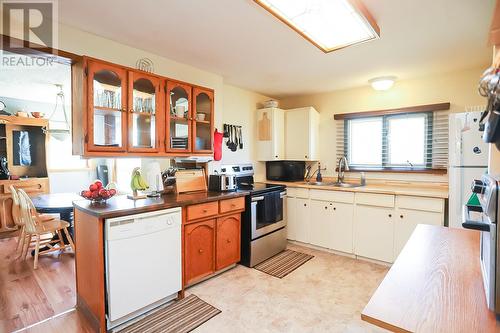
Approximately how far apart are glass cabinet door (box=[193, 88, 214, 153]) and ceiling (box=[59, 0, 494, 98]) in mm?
373

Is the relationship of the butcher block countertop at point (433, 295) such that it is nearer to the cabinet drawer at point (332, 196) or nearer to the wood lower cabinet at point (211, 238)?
the wood lower cabinet at point (211, 238)

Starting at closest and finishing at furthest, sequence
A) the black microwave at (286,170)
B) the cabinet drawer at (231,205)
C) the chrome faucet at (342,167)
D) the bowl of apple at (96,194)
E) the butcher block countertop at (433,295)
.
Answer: the butcher block countertop at (433,295), the bowl of apple at (96,194), the cabinet drawer at (231,205), the chrome faucet at (342,167), the black microwave at (286,170)

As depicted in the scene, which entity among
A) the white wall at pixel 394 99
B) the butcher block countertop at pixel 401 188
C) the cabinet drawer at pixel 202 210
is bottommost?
the cabinet drawer at pixel 202 210

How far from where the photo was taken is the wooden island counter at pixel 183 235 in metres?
1.80

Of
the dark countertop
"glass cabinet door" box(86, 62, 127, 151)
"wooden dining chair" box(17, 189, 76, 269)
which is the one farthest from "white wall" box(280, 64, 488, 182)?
"wooden dining chair" box(17, 189, 76, 269)

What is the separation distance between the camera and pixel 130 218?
188cm

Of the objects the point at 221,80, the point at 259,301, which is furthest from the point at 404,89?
the point at 259,301

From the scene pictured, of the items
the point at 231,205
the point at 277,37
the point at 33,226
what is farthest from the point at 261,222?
the point at 33,226

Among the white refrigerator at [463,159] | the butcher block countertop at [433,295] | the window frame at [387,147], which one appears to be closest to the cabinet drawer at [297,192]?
the window frame at [387,147]

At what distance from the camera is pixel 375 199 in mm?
3037

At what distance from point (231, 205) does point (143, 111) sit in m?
1.29

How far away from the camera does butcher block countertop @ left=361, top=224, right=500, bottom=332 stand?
718mm

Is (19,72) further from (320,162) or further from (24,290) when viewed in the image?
(320,162)

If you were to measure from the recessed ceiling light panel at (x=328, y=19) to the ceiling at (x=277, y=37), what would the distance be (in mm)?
99
